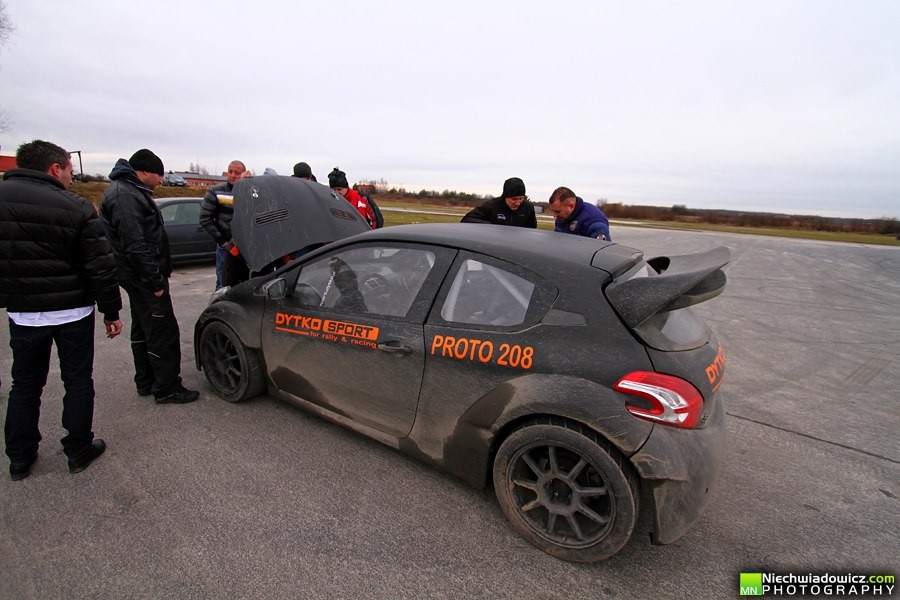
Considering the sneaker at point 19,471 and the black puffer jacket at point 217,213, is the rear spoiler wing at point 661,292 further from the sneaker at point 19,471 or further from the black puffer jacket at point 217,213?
the black puffer jacket at point 217,213

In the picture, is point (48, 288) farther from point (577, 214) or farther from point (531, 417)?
point (577, 214)

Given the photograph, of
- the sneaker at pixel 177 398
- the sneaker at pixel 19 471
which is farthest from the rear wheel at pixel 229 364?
the sneaker at pixel 19 471

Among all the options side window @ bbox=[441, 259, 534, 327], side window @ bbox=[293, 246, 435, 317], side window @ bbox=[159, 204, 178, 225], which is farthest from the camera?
side window @ bbox=[159, 204, 178, 225]

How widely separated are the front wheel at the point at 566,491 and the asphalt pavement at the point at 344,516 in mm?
119

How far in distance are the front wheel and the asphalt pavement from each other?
119mm

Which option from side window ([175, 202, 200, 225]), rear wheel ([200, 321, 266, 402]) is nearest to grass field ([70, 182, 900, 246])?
side window ([175, 202, 200, 225])

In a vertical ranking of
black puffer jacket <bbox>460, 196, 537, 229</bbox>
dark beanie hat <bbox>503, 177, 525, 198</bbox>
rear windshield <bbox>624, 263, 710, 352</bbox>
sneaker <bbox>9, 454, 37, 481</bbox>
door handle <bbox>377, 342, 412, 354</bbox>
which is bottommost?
sneaker <bbox>9, 454, 37, 481</bbox>

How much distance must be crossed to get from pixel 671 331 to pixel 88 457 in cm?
345

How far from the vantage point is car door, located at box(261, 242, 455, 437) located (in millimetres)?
2484

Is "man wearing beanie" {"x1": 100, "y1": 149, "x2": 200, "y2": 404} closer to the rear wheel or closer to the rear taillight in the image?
the rear wheel

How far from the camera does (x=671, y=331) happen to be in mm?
2107

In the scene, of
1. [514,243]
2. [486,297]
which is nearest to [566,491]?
[486,297]

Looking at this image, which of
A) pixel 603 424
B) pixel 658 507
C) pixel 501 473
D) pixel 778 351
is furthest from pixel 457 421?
pixel 778 351

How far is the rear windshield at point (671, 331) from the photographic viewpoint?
6.57 feet
